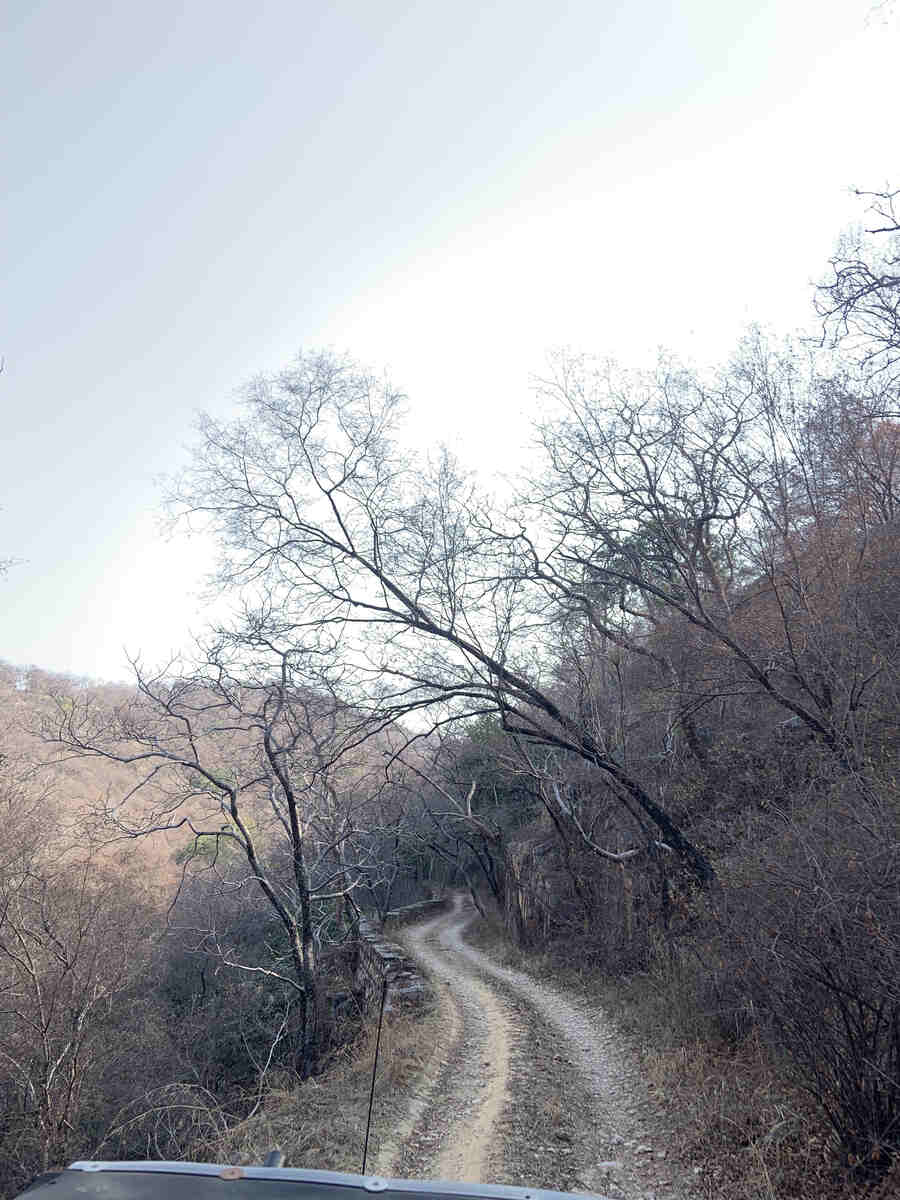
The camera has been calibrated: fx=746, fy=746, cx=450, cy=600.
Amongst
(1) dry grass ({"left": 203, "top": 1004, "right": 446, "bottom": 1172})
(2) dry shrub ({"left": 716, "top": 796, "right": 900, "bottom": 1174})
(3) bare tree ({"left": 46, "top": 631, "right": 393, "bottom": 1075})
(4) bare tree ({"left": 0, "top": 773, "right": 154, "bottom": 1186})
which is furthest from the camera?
(3) bare tree ({"left": 46, "top": 631, "right": 393, "bottom": 1075})

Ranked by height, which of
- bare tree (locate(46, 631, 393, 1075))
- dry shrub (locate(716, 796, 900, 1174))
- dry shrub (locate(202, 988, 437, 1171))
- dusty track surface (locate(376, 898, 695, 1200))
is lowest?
dusty track surface (locate(376, 898, 695, 1200))

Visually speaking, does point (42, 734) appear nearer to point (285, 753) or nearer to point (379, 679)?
point (285, 753)

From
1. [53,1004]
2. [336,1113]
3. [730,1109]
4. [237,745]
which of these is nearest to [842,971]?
[730,1109]

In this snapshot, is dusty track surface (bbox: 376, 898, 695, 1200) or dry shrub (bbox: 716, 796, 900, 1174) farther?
dusty track surface (bbox: 376, 898, 695, 1200)

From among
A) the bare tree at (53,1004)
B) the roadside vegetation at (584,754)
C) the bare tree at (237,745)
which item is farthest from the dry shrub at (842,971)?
the bare tree at (53,1004)

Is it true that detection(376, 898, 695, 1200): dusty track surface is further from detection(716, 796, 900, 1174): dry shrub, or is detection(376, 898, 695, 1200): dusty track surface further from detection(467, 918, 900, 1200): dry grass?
detection(716, 796, 900, 1174): dry shrub

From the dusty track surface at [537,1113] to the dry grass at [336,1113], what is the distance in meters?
0.23

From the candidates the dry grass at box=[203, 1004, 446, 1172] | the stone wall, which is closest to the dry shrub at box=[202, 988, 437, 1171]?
the dry grass at box=[203, 1004, 446, 1172]

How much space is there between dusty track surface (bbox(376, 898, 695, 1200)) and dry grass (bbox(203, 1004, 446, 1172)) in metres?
0.23

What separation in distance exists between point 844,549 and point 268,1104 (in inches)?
468

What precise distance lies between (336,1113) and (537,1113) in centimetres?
206

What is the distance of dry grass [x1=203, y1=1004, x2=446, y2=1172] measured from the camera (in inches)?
271

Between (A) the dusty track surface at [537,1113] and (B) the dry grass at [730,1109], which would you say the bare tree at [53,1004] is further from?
(B) the dry grass at [730,1109]

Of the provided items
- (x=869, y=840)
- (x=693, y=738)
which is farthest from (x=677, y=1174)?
(x=693, y=738)
